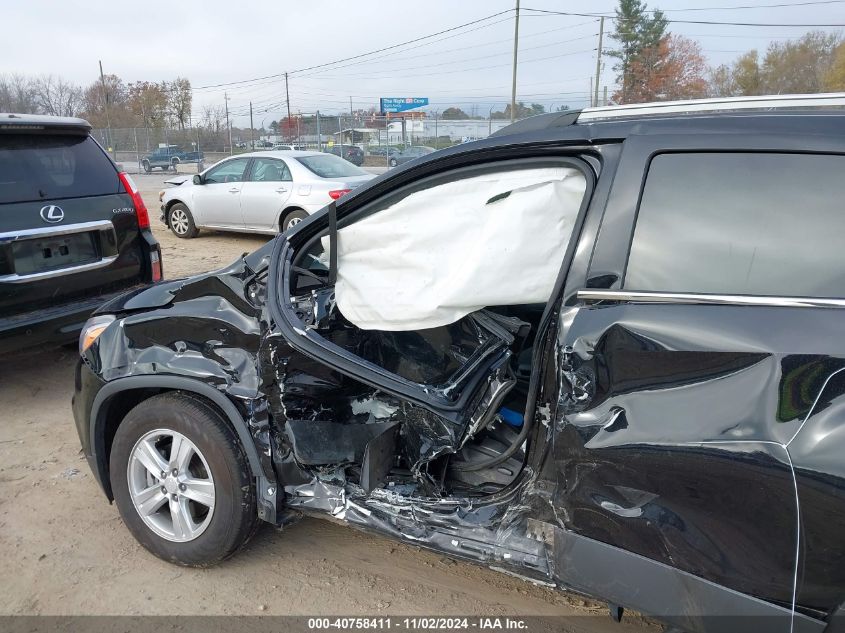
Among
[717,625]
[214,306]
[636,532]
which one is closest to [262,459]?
[214,306]

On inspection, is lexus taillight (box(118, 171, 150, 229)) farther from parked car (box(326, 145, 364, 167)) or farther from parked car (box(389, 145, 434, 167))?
parked car (box(326, 145, 364, 167))

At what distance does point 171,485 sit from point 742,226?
239 centimetres

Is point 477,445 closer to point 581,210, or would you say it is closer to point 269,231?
point 581,210

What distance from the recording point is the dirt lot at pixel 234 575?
251cm

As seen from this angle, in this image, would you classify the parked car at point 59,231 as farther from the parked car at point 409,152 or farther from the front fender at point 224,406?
the parked car at point 409,152

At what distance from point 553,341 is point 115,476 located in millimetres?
2061

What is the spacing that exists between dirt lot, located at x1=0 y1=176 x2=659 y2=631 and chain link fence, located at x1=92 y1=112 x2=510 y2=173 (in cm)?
2475

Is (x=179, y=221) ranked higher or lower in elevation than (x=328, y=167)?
lower

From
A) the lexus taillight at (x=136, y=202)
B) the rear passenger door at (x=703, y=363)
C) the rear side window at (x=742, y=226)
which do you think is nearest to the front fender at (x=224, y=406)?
the rear passenger door at (x=703, y=363)

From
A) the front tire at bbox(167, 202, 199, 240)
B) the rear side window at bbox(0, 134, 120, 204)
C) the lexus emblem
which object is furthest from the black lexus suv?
the front tire at bbox(167, 202, 199, 240)

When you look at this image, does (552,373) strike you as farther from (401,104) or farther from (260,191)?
(401,104)

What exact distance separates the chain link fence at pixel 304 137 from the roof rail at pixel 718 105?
980 inches

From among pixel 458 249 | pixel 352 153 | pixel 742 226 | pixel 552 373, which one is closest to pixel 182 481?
pixel 458 249

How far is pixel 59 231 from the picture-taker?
4.12 m
